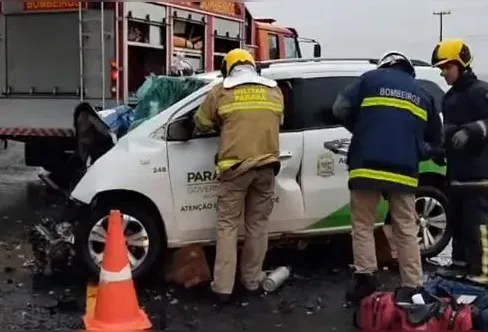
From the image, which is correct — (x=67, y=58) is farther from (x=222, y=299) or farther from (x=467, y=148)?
(x=467, y=148)

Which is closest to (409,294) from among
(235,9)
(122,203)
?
(122,203)

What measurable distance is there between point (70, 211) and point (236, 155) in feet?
5.44

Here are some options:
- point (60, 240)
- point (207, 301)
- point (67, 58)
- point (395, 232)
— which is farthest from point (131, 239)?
point (67, 58)

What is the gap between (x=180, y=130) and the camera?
6.78 meters

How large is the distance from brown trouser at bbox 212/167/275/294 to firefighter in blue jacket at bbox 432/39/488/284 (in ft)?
4.40

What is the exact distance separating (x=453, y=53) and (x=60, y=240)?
3.30 metres

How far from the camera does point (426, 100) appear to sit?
6203mm

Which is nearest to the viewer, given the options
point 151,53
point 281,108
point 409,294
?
point 409,294

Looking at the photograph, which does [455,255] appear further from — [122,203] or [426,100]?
[122,203]

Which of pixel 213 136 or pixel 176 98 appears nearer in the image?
pixel 213 136

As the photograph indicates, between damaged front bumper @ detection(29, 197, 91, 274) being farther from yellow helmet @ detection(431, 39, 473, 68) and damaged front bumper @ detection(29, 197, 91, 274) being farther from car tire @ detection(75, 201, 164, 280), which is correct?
yellow helmet @ detection(431, 39, 473, 68)

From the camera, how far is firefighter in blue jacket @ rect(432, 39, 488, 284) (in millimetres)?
5941

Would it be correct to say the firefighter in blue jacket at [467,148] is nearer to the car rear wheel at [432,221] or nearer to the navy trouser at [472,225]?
the navy trouser at [472,225]

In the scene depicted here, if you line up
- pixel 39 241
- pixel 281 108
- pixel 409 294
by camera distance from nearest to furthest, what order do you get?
pixel 409 294, pixel 281 108, pixel 39 241
